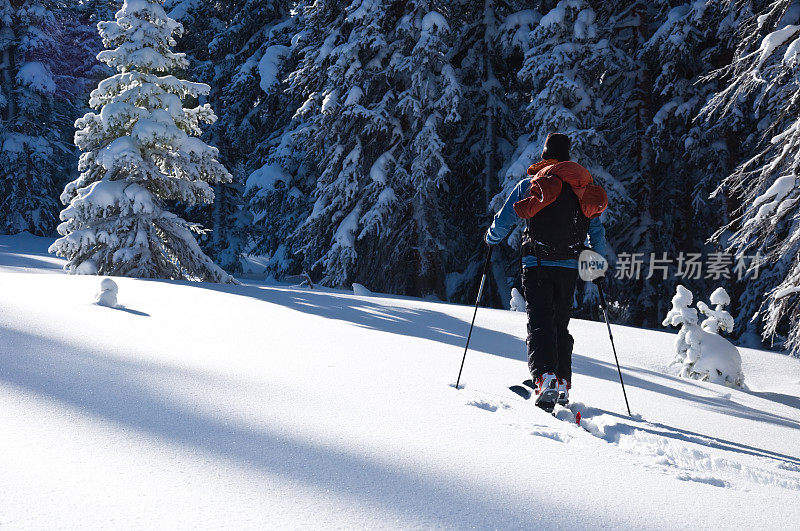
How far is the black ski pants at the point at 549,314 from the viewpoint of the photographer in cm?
420

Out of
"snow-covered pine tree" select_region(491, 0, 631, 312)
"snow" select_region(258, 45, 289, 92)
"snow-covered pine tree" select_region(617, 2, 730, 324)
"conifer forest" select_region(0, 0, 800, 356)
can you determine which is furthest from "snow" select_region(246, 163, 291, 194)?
"snow-covered pine tree" select_region(617, 2, 730, 324)

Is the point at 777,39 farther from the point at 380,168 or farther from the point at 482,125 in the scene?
the point at 482,125

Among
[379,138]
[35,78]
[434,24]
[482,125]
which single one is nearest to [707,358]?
[434,24]

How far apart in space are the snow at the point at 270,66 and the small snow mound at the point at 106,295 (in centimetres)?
1449

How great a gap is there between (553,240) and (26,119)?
27147 millimetres

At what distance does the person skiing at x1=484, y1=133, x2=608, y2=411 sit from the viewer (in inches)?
167

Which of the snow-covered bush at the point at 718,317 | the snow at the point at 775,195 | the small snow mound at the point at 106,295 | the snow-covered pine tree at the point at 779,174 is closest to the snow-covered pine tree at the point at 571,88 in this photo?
the snow-covered pine tree at the point at 779,174

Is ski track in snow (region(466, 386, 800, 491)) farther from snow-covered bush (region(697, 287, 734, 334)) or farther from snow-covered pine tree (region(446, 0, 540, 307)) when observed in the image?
snow-covered pine tree (region(446, 0, 540, 307))

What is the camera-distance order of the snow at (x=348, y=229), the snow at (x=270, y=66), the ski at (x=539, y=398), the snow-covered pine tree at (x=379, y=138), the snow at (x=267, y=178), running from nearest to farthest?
the ski at (x=539, y=398) → the snow-covered pine tree at (x=379, y=138) → the snow at (x=348, y=229) → the snow at (x=267, y=178) → the snow at (x=270, y=66)

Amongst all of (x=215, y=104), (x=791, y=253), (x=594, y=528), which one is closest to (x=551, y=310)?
(x=594, y=528)

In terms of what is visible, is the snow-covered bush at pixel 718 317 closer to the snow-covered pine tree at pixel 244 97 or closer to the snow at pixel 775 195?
the snow at pixel 775 195

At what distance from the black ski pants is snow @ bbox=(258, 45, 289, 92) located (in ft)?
54.0

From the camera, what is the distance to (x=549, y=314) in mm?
4309

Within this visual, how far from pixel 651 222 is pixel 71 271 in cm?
1319
